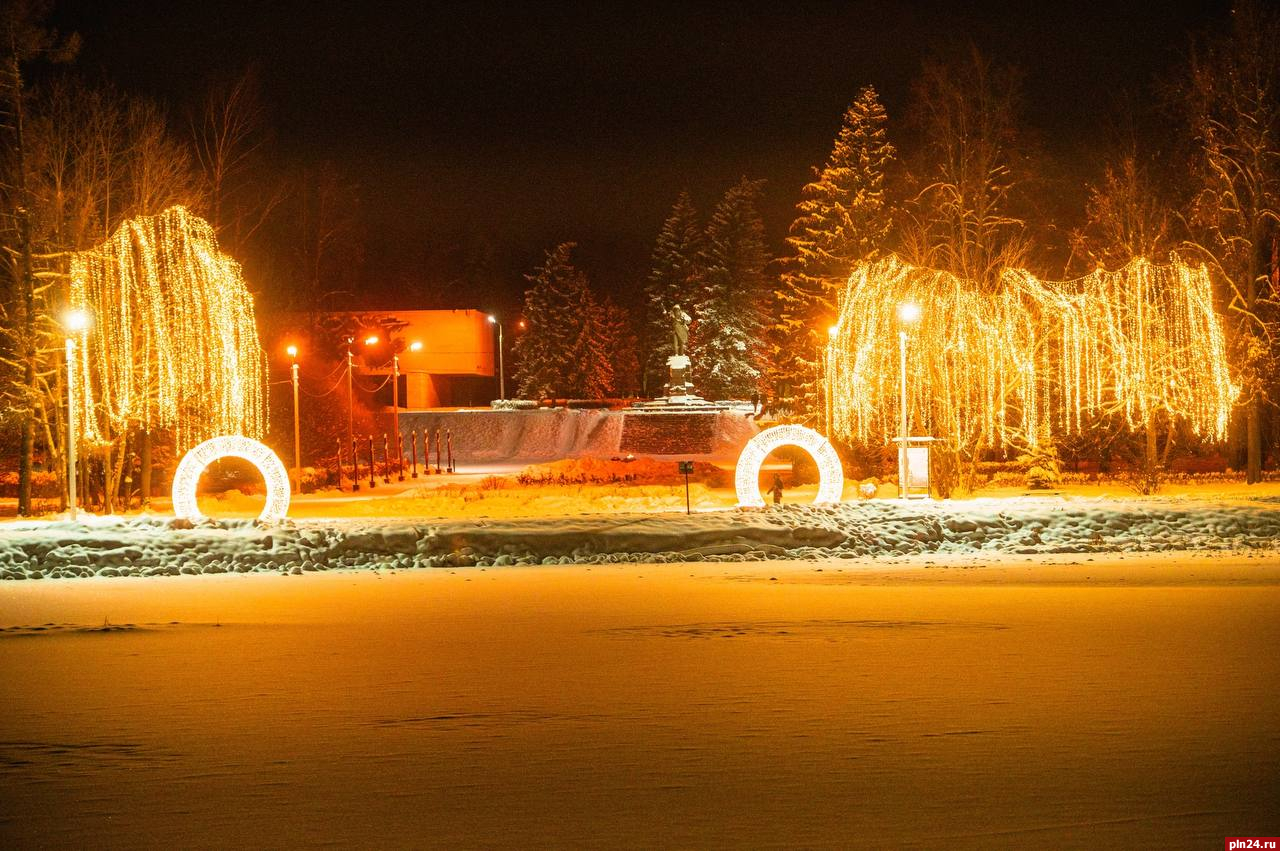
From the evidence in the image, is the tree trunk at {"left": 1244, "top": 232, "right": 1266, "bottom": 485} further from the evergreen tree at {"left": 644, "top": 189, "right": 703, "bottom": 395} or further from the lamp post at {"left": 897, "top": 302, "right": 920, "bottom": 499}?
the evergreen tree at {"left": 644, "top": 189, "right": 703, "bottom": 395}

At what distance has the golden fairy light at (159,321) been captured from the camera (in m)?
26.6

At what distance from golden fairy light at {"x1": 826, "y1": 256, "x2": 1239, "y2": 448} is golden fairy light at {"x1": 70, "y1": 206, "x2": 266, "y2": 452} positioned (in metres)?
13.7

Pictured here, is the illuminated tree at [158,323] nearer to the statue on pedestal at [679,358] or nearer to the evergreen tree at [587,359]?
the statue on pedestal at [679,358]

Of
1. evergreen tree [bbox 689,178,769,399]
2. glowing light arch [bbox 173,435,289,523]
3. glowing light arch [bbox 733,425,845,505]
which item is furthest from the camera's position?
evergreen tree [bbox 689,178,769,399]

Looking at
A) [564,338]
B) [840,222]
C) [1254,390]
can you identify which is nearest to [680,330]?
[564,338]

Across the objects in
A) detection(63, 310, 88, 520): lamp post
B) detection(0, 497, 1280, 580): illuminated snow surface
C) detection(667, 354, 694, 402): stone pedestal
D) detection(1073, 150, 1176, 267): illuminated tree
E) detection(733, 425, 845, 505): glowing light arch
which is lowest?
detection(0, 497, 1280, 580): illuminated snow surface

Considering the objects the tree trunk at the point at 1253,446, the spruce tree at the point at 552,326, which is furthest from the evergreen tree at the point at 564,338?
the tree trunk at the point at 1253,446

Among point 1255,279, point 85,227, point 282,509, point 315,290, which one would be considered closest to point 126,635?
point 282,509

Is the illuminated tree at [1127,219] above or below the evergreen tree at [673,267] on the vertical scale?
below

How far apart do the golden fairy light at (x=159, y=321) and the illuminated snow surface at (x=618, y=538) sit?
14.8ft

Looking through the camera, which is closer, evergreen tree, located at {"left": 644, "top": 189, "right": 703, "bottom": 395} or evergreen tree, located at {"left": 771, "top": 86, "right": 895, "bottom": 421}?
Result: evergreen tree, located at {"left": 771, "top": 86, "right": 895, "bottom": 421}

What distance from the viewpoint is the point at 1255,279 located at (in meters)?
37.2

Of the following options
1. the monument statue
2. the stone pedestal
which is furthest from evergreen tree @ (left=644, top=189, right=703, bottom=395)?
the stone pedestal

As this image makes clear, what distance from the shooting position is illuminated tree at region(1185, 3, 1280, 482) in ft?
116
